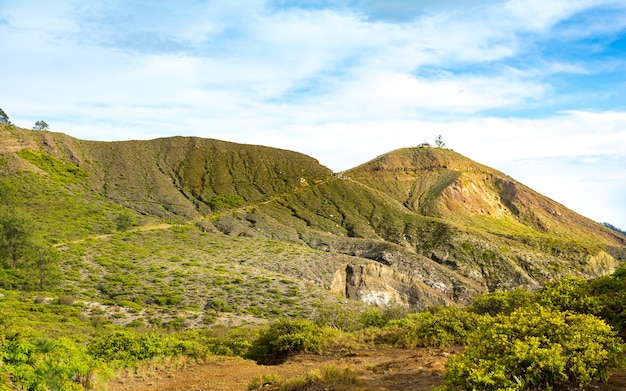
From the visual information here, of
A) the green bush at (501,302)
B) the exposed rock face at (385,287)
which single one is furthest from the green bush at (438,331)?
the exposed rock face at (385,287)

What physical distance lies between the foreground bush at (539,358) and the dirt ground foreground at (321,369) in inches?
85.9

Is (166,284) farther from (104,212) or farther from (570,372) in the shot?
(570,372)

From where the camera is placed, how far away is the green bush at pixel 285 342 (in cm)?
1570

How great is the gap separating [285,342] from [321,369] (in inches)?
154

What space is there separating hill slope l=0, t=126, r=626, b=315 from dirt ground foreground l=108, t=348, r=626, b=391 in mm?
21555

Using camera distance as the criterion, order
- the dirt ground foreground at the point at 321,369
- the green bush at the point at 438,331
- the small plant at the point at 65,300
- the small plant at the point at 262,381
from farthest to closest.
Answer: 1. the small plant at the point at 65,300
2. the green bush at the point at 438,331
3. the small plant at the point at 262,381
4. the dirt ground foreground at the point at 321,369

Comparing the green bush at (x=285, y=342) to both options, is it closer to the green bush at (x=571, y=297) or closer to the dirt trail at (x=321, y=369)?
the dirt trail at (x=321, y=369)

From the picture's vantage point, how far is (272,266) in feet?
163

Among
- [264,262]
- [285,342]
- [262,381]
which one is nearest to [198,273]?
[264,262]

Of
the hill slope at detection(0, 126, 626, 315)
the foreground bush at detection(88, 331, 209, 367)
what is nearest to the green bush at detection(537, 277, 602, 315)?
the foreground bush at detection(88, 331, 209, 367)

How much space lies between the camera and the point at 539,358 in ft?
22.7

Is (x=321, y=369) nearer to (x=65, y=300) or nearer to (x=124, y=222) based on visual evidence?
(x=65, y=300)

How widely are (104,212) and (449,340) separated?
6158cm

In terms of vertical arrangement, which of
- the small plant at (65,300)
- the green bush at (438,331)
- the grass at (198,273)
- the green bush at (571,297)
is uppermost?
the green bush at (571,297)
